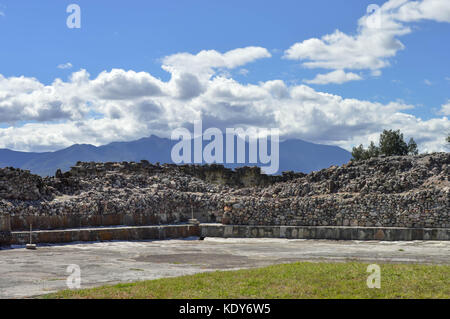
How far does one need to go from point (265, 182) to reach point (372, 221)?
12325 millimetres

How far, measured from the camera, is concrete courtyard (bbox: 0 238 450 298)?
11195 millimetres

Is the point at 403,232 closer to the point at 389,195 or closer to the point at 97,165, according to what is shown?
the point at 389,195

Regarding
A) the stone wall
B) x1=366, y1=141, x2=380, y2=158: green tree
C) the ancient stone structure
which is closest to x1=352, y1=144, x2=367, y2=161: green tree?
x1=366, y1=141, x2=380, y2=158: green tree

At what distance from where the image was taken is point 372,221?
21516 millimetres

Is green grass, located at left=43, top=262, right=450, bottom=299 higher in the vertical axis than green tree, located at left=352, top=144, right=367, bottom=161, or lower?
lower

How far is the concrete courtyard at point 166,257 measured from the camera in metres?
11.2

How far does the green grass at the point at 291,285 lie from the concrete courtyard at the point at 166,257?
141cm

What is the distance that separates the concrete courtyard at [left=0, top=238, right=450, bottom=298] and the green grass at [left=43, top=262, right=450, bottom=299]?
4.62 feet
